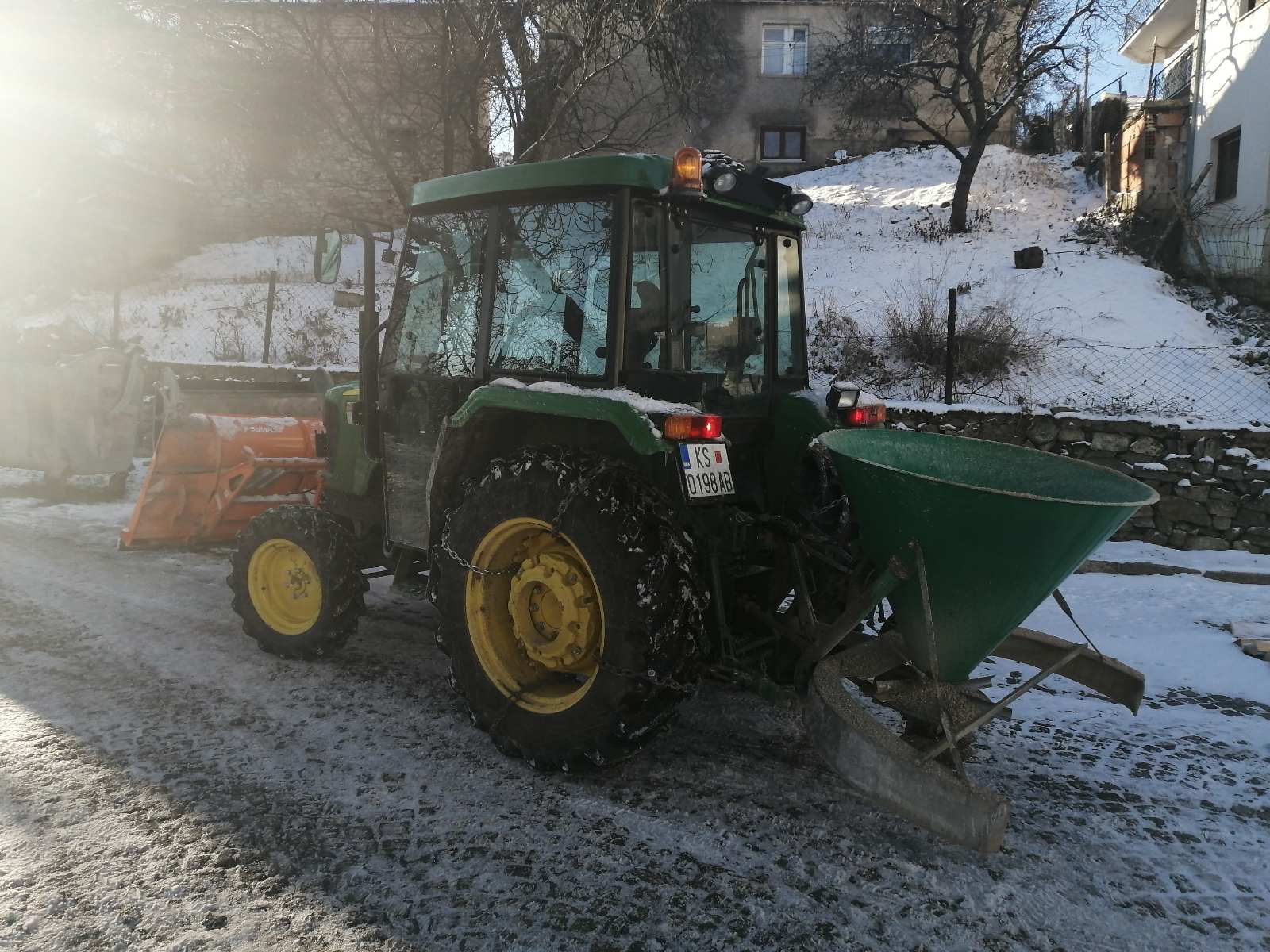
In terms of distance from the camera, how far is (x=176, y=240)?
20.7m

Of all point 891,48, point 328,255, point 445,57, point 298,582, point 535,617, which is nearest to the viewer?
point 535,617

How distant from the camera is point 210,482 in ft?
20.0

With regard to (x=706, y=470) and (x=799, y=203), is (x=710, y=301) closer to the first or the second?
(x=799, y=203)

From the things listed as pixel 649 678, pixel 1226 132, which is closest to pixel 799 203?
pixel 649 678

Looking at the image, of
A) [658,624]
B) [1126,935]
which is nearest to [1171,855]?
[1126,935]

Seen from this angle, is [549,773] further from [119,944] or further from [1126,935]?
[1126,935]

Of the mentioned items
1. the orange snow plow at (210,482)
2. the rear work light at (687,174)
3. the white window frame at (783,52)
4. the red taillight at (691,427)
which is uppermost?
the white window frame at (783,52)

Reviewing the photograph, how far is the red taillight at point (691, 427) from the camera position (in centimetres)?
289

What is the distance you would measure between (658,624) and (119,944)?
1.65 metres

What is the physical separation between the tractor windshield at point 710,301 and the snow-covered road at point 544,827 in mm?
1493

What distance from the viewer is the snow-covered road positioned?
232cm

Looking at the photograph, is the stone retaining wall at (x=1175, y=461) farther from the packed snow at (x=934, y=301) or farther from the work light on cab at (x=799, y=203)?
the work light on cab at (x=799, y=203)

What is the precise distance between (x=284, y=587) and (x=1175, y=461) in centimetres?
639

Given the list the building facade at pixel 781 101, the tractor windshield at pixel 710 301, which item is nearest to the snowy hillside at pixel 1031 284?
the building facade at pixel 781 101
